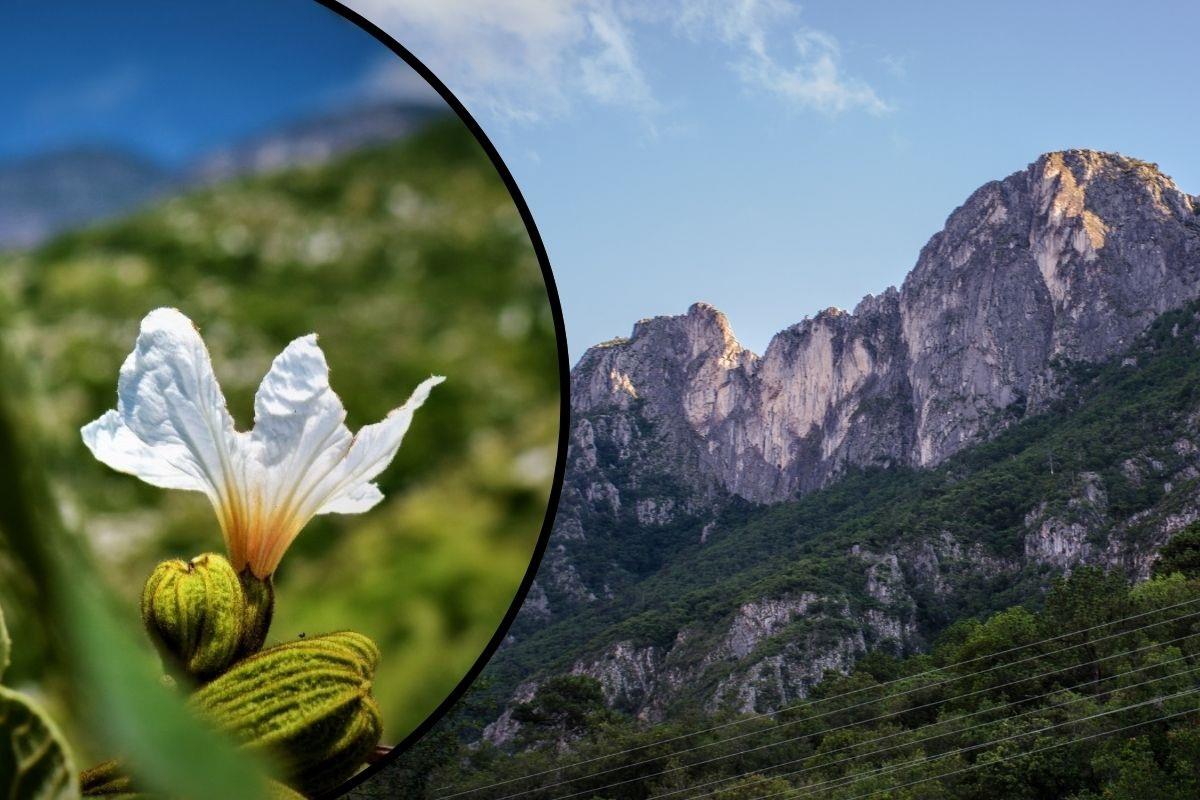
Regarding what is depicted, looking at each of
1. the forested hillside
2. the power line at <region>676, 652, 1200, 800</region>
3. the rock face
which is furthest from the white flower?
the rock face

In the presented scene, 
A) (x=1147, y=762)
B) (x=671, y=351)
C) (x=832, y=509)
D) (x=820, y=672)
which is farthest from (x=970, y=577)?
(x=671, y=351)

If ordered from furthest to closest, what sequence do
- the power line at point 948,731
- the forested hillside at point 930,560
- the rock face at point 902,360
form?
the rock face at point 902,360 → the forested hillside at point 930,560 → the power line at point 948,731

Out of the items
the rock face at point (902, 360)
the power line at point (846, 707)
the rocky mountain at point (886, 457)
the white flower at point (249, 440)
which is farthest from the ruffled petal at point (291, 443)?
the rock face at point (902, 360)

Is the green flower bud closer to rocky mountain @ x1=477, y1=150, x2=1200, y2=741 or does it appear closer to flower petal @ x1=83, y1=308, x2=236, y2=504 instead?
flower petal @ x1=83, y1=308, x2=236, y2=504

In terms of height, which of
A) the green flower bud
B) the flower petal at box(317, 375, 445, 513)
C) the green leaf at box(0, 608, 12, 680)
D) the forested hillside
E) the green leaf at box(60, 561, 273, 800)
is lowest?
the green leaf at box(60, 561, 273, 800)

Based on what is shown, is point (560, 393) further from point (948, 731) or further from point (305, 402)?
point (948, 731)

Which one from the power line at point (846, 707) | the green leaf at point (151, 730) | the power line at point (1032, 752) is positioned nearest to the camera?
the green leaf at point (151, 730)

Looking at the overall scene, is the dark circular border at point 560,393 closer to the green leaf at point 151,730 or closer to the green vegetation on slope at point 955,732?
the green leaf at point 151,730
